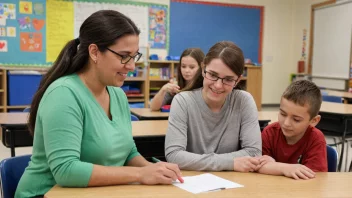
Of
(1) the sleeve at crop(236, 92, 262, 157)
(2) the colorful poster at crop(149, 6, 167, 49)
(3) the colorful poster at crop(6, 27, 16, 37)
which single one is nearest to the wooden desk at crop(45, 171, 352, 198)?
(1) the sleeve at crop(236, 92, 262, 157)

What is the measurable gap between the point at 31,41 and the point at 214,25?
3652mm

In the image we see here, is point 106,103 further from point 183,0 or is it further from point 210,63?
point 183,0

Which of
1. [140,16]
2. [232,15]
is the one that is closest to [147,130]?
[140,16]

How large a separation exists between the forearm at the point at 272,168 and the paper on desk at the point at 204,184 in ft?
0.71

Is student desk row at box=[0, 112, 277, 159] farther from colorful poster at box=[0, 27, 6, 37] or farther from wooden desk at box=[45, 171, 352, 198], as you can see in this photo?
colorful poster at box=[0, 27, 6, 37]

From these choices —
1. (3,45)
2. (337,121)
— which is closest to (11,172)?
(337,121)

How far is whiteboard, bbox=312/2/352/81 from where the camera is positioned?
693 centimetres

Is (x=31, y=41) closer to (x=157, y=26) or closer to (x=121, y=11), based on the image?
(x=121, y=11)

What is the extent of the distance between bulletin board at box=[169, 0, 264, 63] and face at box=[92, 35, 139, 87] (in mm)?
5744

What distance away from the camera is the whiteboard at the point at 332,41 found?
693 cm

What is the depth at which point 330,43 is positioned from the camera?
7.35 meters

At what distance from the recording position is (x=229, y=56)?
1647 mm

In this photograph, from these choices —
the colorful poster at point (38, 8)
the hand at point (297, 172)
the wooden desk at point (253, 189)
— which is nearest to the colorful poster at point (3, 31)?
the colorful poster at point (38, 8)

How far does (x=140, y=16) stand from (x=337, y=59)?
4.00m
